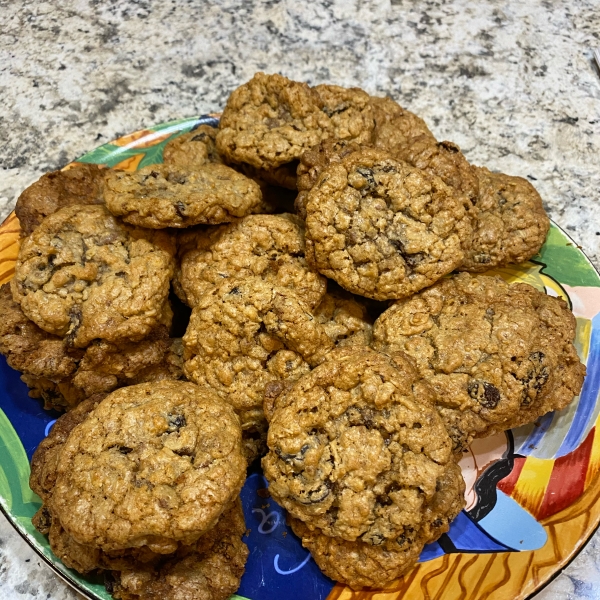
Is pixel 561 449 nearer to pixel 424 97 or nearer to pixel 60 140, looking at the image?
pixel 424 97

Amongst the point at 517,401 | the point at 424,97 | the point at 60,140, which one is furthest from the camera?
the point at 424,97

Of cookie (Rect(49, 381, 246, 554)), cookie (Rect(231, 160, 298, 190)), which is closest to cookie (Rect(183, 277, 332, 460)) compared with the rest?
cookie (Rect(49, 381, 246, 554))

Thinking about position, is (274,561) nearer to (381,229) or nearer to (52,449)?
(52,449)

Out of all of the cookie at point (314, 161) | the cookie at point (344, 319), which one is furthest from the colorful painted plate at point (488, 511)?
the cookie at point (314, 161)

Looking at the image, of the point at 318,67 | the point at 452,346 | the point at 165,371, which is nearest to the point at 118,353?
the point at 165,371

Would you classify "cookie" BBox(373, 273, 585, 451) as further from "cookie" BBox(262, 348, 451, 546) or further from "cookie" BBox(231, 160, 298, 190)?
"cookie" BBox(231, 160, 298, 190)

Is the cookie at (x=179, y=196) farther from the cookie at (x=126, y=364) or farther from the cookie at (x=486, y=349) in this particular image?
the cookie at (x=486, y=349)
